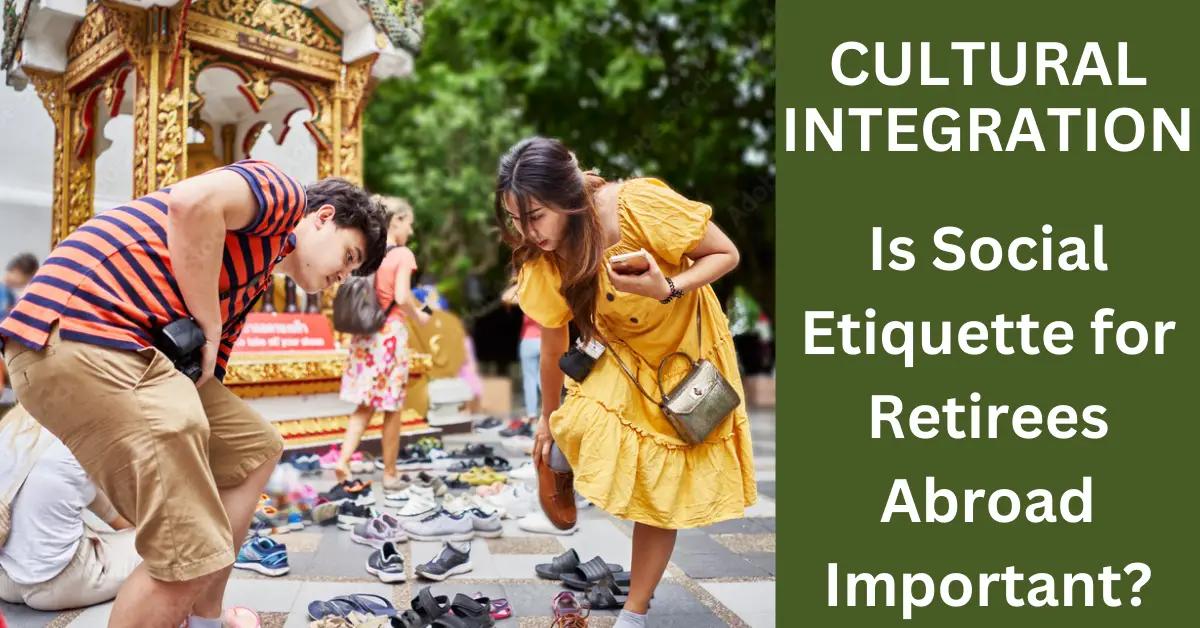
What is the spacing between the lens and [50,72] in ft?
22.0

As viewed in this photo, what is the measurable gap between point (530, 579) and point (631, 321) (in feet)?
4.58

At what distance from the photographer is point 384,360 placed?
540 cm

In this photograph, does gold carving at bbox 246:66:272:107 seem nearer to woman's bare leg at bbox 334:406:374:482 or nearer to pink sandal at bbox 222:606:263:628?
woman's bare leg at bbox 334:406:374:482

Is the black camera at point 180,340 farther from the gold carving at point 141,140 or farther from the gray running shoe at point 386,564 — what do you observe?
the gold carving at point 141,140

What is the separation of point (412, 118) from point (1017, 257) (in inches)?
571

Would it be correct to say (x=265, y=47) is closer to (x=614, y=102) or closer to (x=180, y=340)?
(x=180, y=340)

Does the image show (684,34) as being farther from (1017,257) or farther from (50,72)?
(1017,257)

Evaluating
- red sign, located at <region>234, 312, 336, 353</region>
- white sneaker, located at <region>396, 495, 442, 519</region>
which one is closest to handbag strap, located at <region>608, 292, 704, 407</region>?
white sneaker, located at <region>396, 495, 442, 519</region>

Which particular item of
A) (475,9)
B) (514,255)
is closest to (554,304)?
(514,255)

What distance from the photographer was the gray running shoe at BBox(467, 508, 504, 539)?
4281 millimetres

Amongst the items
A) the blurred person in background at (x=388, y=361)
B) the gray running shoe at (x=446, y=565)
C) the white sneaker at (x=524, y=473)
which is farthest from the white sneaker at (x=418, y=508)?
the white sneaker at (x=524, y=473)

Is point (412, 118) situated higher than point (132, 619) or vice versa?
point (412, 118)

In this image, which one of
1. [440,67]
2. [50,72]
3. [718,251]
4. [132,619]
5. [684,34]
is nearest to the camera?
[132,619]

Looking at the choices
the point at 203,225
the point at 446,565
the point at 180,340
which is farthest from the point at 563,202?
the point at 446,565
